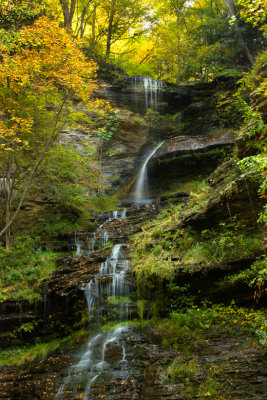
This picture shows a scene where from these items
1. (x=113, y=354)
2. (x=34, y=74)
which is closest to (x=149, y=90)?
(x=34, y=74)

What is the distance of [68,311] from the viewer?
7637 mm

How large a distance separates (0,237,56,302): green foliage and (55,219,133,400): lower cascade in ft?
5.73

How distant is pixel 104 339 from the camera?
6672mm

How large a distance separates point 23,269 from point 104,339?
384 centimetres

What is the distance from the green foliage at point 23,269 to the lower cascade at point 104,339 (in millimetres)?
1748

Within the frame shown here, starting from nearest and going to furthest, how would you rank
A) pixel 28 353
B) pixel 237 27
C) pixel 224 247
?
1. pixel 28 353
2. pixel 224 247
3. pixel 237 27

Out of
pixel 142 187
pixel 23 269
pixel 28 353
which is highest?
pixel 142 187

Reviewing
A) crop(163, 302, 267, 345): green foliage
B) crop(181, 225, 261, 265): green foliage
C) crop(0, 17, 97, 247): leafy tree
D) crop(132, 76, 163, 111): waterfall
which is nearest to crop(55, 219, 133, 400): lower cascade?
crop(163, 302, 267, 345): green foliage

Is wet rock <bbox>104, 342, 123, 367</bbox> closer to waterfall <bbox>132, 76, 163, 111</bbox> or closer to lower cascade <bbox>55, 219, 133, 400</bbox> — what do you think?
lower cascade <bbox>55, 219, 133, 400</bbox>

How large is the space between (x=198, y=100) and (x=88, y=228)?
1182cm

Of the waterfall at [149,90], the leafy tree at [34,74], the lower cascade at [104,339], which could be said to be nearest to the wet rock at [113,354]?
the lower cascade at [104,339]

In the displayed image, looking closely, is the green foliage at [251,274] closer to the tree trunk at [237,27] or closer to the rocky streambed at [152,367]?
the rocky streambed at [152,367]

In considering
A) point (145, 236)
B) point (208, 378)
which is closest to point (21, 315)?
point (145, 236)

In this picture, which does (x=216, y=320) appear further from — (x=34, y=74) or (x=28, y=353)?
(x=34, y=74)
